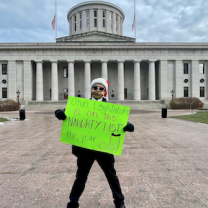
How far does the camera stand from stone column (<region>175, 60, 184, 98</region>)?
43.5 m

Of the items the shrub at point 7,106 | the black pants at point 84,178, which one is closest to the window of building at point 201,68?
the shrub at point 7,106

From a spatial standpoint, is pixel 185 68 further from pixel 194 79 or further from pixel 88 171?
pixel 88 171

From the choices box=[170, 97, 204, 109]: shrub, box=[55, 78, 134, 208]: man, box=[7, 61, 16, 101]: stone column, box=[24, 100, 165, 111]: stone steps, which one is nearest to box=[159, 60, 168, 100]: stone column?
box=[24, 100, 165, 111]: stone steps

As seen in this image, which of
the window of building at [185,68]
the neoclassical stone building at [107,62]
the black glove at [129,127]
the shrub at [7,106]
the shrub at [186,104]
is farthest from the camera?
the window of building at [185,68]

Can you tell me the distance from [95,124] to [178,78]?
46010mm

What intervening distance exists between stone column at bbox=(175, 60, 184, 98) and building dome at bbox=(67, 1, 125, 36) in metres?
26.4

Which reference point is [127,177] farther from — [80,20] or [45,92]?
[80,20]

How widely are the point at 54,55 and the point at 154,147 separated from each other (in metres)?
41.8

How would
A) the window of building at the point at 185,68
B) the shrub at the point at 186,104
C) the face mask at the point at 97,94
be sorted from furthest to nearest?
the window of building at the point at 185,68
the shrub at the point at 186,104
the face mask at the point at 97,94

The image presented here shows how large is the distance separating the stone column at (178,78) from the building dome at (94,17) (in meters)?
26.4

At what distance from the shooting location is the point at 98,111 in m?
2.95

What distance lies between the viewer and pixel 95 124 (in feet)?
9.73

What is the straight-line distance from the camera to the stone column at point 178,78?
43.5 meters

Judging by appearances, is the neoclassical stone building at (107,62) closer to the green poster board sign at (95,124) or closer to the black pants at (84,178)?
the green poster board sign at (95,124)
